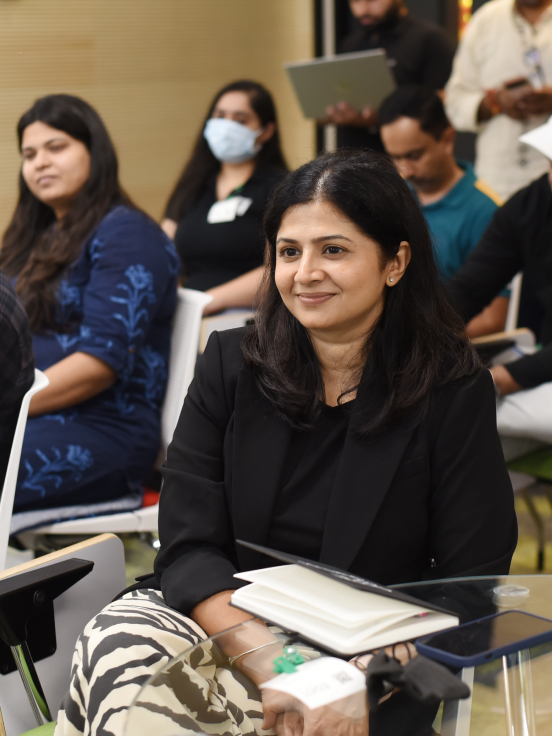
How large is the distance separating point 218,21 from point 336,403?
4.18 meters

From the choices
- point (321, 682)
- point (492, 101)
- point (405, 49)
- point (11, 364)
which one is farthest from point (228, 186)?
point (321, 682)

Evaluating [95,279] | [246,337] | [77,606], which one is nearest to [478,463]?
[246,337]

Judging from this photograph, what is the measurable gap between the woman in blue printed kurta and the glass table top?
124 centimetres

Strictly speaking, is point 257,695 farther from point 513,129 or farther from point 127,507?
point 513,129

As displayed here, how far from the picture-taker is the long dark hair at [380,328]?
4.83ft

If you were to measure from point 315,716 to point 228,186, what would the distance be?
115 inches

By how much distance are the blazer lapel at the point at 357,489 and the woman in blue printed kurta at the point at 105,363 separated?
101 centimetres

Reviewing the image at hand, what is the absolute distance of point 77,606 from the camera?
151cm

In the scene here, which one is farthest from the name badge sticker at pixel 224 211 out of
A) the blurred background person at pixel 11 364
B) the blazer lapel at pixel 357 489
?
the blazer lapel at pixel 357 489

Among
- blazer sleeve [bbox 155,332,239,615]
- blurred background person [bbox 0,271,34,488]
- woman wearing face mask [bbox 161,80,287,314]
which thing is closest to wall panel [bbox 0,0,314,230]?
woman wearing face mask [bbox 161,80,287,314]

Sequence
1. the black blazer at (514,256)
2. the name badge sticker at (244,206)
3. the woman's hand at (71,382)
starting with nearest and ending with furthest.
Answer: the woman's hand at (71,382) < the black blazer at (514,256) < the name badge sticker at (244,206)

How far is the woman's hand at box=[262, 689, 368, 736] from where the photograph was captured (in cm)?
94

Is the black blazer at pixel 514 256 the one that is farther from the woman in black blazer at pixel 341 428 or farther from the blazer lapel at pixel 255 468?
the blazer lapel at pixel 255 468

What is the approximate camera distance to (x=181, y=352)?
8.04ft
